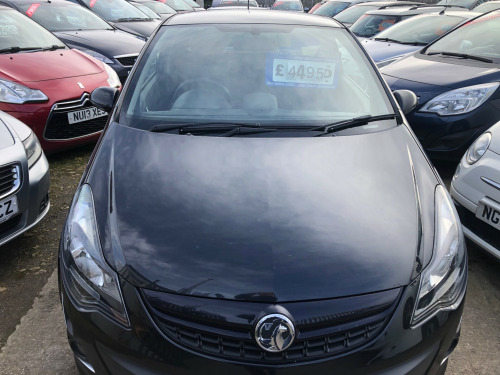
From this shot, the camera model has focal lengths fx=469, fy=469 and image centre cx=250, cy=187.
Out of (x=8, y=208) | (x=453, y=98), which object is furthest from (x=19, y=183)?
(x=453, y=98)

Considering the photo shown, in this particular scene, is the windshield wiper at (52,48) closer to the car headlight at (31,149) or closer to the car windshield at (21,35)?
the car windshield at (21,35)

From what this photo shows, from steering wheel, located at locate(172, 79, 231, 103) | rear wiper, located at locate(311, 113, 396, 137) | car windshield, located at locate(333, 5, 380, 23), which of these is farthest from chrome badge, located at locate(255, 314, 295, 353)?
car windshield, located at locate(333, 5, 380, 23)

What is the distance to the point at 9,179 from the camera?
8.55 ft

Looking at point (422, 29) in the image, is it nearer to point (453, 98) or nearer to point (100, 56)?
point (453, 98)

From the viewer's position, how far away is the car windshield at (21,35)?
15.5 ft

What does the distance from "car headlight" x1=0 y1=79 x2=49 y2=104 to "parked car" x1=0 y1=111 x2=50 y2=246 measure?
1.17 metres

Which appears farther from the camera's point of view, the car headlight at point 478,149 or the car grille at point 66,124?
the car grille at point 66,124

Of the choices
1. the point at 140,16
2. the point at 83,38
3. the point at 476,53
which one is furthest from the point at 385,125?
the point at 140,16

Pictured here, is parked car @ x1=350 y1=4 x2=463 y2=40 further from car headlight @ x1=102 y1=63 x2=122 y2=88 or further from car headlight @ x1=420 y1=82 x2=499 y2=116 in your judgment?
car headlight @ x1=102 y1=63 x2=122 y2=88

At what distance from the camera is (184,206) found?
5.77 feet

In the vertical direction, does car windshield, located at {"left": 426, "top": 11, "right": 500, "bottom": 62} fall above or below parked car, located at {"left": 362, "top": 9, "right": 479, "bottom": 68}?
above

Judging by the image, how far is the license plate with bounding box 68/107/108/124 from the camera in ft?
14.1

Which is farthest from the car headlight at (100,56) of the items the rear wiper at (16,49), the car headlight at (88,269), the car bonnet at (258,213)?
the car headlight at (88,269)

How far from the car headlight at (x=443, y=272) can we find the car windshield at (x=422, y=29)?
535 centimetres
